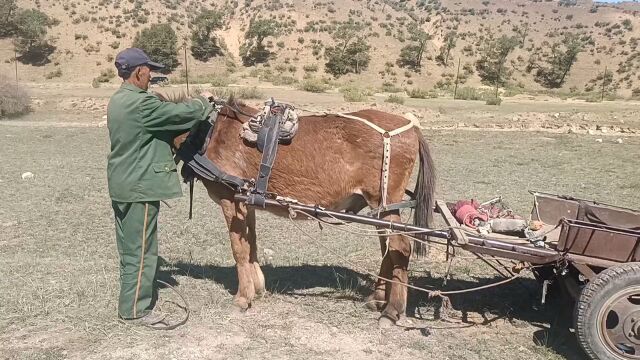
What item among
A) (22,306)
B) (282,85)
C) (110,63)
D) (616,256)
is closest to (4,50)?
(110,63)

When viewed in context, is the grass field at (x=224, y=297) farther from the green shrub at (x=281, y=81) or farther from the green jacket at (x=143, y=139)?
the green shrub at (x=281, y=81)

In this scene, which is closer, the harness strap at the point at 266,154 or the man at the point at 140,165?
the man at the point at 140,165

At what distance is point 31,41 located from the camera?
45156mm

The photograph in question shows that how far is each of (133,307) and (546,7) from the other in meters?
103

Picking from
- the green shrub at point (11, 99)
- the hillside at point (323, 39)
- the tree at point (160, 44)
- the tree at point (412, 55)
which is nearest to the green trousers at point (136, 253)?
the green shrub at point (11, 99)

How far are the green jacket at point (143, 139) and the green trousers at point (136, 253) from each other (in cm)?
16

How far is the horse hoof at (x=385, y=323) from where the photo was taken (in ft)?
15.0

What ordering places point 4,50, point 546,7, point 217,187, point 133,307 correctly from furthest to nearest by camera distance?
point 546,7 → point 4,50 → point 217,187 → point 133,307

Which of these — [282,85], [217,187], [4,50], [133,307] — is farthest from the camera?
[4,50]

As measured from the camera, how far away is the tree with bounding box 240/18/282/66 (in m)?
53.2

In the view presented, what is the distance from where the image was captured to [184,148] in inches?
181

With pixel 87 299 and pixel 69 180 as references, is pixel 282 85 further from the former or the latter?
pixel 87 299

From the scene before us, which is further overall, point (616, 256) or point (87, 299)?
point (87, 299)

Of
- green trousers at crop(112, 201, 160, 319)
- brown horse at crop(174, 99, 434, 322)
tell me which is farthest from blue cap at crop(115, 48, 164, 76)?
green trousers at crop(112, 201, 160, 319)
